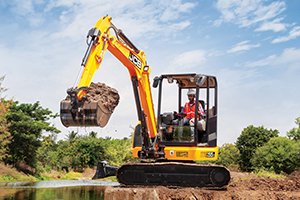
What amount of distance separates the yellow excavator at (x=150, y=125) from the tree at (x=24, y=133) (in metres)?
30.1

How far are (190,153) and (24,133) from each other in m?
32.2

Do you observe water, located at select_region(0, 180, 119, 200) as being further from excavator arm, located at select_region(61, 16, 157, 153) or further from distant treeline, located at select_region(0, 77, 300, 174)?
excavator arm, located at select_region(61, 16, 157, 153)

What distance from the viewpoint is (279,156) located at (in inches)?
854

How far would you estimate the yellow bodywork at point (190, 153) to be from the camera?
7344 millimetres

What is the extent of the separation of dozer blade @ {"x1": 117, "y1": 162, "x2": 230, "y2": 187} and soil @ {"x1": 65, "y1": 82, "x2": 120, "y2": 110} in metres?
1.51

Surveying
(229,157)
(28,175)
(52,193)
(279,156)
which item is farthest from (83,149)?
(279,156)

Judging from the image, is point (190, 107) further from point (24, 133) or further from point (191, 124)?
point (24, 133)

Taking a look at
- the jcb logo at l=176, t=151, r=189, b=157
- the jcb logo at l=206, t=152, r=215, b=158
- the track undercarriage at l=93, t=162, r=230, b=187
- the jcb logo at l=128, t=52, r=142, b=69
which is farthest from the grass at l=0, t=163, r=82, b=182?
the jcb logo at l=206, t=152, r=215, b=158

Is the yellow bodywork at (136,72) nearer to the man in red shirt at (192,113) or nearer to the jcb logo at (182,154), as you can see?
the jcb logo at (182,154)

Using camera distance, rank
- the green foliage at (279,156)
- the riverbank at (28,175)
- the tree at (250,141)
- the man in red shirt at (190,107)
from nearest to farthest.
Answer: the man in red shirt at (190,107) < the green foliage at (279,156) < the tree at (250,141) < the riverbank at (28,175)

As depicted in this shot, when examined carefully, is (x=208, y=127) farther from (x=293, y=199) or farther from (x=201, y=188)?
(x=293, y=199)

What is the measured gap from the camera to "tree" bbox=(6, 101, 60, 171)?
35000 mm

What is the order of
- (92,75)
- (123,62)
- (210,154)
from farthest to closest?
(123,62), (210,154), (92,75)

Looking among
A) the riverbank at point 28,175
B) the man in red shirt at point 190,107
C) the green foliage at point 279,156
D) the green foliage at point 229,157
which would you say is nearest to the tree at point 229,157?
the green foliage at point 229,157
